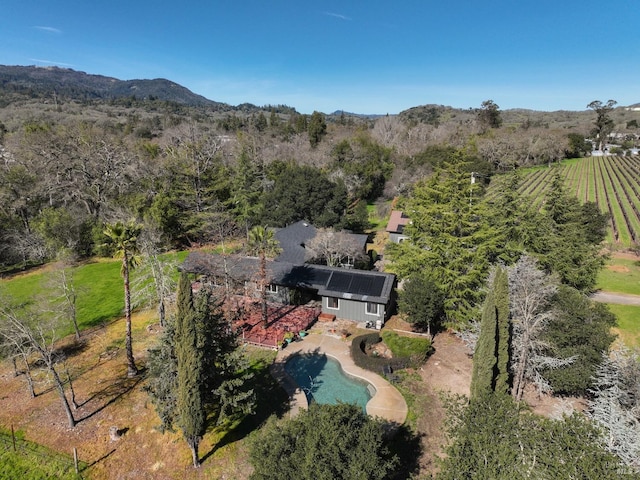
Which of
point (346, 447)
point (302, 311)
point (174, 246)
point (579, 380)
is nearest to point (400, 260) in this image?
point (302, 311)

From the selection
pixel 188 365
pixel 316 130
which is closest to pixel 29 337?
pixel 188 365

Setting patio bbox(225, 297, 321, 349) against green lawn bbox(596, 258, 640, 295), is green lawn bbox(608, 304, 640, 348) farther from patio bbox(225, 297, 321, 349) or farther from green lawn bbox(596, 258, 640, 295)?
patio bbox(225, 297, 321, 349)

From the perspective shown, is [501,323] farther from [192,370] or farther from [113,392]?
[113,392]

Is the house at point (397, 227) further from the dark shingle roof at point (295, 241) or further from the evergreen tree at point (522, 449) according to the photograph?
the evergreen tree at point (522, 449)

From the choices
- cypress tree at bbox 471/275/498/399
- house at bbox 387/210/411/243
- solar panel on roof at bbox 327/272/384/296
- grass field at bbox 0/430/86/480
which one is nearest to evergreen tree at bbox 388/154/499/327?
solar panel on roof at bbox 327/272/384/296

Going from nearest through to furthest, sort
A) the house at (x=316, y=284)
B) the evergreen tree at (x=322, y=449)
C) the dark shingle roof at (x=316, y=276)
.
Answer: the evergreen tree at (x=322, y=449) < the house at (x=316, y=284) < the dark shingle roof at (x=316, y=276)

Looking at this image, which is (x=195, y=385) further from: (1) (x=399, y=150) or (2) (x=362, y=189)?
(1) (x=399, y=150)

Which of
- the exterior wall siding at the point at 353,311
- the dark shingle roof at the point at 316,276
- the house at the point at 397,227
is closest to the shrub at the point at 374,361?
the exterior wall siding at the point at 353,311
